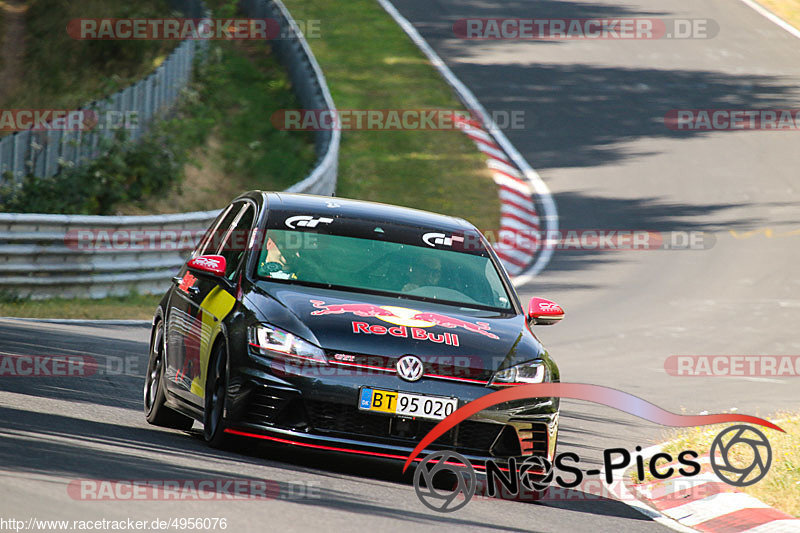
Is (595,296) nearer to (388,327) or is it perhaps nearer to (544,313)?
(544,313)

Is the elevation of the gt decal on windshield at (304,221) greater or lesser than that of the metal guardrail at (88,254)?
greater

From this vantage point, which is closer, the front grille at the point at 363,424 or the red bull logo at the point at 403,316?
the front grille at the point at 363,424

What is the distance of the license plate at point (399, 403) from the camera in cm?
696

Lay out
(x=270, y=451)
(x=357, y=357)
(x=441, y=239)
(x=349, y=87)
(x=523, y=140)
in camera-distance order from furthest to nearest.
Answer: (x=349, y=87) < (x=523, y=140) < (x=441, y=239) < (x=270, y=451) < (x=357, y=357)

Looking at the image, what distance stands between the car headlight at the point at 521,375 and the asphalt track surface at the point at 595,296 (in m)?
0.68

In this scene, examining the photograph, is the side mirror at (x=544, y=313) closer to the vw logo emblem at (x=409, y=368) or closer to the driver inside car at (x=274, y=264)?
the vw logo emblem at (x=409, y=368)

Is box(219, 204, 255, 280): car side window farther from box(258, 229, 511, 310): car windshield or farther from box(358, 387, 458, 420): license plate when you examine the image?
box(358, 387, 458, 420): license plate

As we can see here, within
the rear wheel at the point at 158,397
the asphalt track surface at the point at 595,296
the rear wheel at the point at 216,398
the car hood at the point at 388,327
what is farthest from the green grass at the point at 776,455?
the rear wheel at the point at 158,397

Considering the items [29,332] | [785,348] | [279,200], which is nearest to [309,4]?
[785,348]

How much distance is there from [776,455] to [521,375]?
241cm

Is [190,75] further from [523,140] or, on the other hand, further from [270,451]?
[270,451]

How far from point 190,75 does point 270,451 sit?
22.7m

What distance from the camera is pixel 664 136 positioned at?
95.8 ft

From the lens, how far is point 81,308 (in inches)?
631
